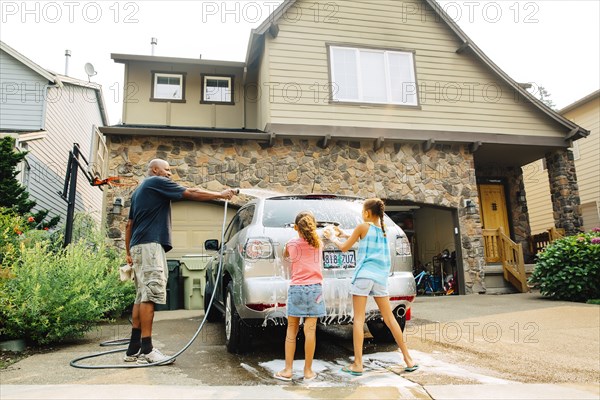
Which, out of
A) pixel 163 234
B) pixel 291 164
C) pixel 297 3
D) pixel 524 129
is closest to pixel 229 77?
pixel 297 3

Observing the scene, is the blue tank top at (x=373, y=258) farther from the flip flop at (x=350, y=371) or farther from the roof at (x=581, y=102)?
the roof at (x=581, y=102)

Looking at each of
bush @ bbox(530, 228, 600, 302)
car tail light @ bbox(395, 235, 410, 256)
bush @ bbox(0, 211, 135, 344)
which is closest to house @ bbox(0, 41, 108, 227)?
bush @ bbox(0, 211, 135, 344)

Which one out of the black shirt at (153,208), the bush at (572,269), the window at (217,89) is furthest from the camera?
the window at (217,89)

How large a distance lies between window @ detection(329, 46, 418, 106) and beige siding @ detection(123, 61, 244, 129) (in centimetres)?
312

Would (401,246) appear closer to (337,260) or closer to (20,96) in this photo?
(337,260)

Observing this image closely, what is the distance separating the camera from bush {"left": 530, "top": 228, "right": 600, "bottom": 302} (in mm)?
8469

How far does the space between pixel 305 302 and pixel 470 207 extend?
29.9 feet

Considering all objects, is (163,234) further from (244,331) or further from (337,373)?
(337,373)

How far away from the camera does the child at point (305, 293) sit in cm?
333

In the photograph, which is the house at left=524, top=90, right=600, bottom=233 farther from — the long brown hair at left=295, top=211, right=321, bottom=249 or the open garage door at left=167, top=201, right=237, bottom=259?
the long brown hair at left=295, top=211, right=321, bottom=249

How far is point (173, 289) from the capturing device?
8555 mm

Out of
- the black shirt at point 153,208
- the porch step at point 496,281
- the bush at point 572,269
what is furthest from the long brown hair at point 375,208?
the porch step at point 496,281

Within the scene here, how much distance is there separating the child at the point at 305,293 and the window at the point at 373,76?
26.1ft

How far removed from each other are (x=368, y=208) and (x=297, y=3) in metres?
9.24
